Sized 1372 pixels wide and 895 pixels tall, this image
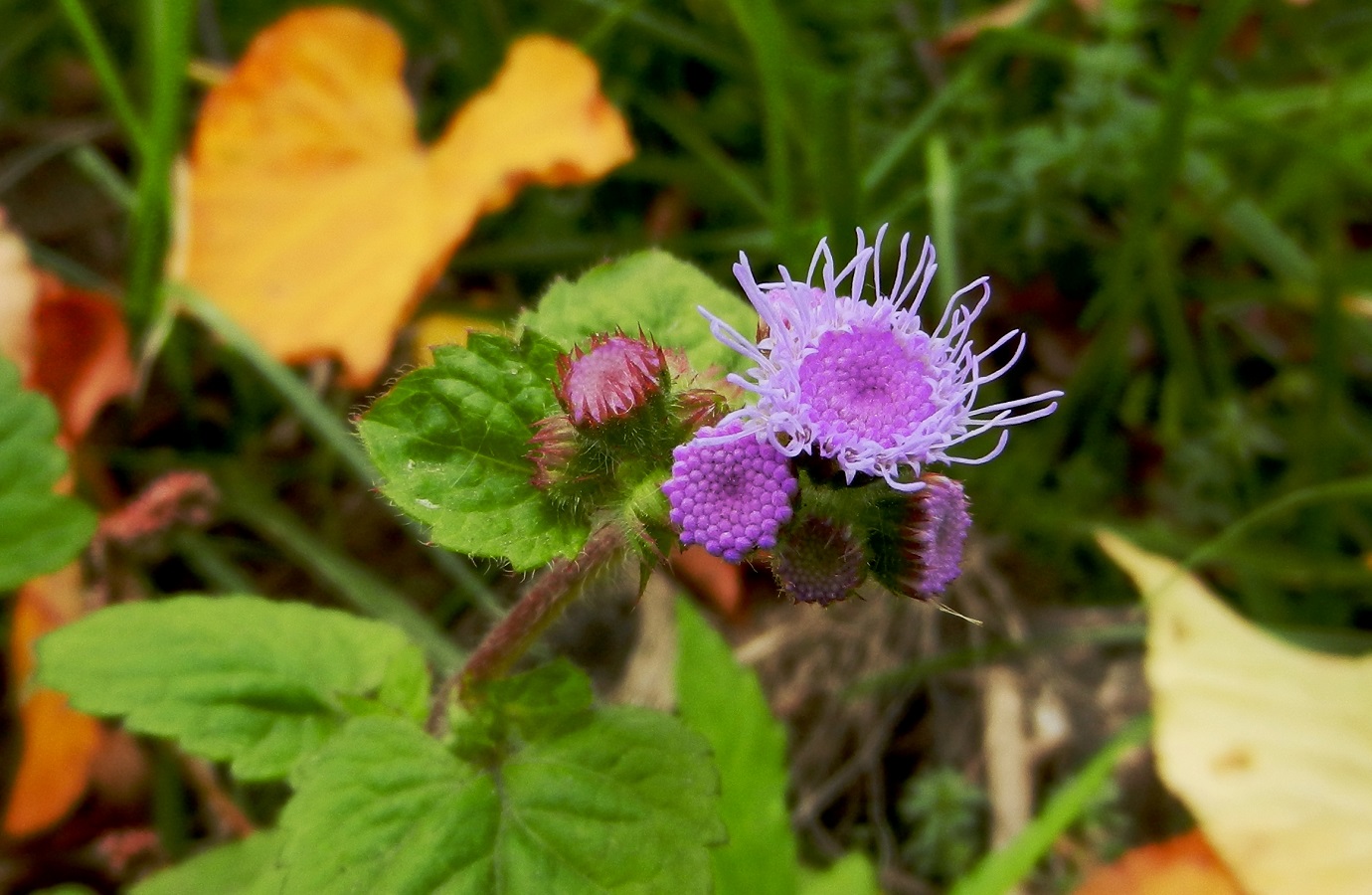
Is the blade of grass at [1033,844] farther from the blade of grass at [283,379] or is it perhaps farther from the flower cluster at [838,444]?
the blade of grass at [283,379]

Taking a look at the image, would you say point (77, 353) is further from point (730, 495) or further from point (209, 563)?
point (730, 495)

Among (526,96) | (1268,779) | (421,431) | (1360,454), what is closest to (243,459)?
(526,96)

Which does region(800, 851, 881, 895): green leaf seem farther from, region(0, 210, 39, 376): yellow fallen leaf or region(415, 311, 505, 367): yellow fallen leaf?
region(0, 210, 39, 376): yellow fallen leaf

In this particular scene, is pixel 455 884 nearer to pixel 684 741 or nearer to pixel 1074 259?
pixel 684 741

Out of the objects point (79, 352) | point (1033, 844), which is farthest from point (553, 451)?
point (79, 352)

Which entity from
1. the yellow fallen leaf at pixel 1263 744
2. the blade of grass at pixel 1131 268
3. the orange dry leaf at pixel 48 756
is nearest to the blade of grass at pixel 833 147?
the blade of grass at pixel 1131 268

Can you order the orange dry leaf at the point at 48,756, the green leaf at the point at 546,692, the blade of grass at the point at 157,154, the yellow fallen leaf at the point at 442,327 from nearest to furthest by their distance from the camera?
the green leaf at the point at 546,692, the orange dry leaf at the point at 48,756, the blade of grass at the point at 157,154, the yellow fallen leaf at the point at 442,327
